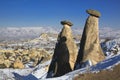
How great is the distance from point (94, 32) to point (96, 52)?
2.09 metres

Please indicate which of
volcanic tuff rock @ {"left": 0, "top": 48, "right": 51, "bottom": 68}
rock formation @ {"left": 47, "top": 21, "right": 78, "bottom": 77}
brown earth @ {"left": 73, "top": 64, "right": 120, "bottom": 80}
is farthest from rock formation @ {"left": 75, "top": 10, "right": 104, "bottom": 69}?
volcanic tuff rock @ {"left": 0, "top": 48, "right": 51, "bottom": 68}

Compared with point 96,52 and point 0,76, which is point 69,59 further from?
point 0,76

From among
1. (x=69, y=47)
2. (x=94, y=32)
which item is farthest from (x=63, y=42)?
(x=94, y=32)

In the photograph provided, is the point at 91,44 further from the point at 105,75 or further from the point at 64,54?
the point at 105,75

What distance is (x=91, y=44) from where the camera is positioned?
25.7m

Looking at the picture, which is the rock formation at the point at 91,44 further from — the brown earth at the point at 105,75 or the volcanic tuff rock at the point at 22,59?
the volcanic tuff rock at the point at 22,59

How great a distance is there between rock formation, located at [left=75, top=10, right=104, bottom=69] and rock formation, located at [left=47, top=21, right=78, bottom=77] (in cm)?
192

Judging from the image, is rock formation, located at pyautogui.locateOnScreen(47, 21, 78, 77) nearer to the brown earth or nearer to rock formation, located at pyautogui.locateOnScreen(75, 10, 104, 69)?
rock formation, located at pyautogui.locateOnScreen(75, 10, 104, 69)

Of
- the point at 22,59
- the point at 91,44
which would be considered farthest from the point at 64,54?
the point at 22,59

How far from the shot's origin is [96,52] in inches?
993

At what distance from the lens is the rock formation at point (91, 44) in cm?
2481

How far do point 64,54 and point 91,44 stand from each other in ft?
10.8

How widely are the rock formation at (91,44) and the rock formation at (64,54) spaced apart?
6.30 feet

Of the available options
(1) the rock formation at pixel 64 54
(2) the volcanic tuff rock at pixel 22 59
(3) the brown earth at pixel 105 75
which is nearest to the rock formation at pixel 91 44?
(1) the rock formation at pixel 64 54
